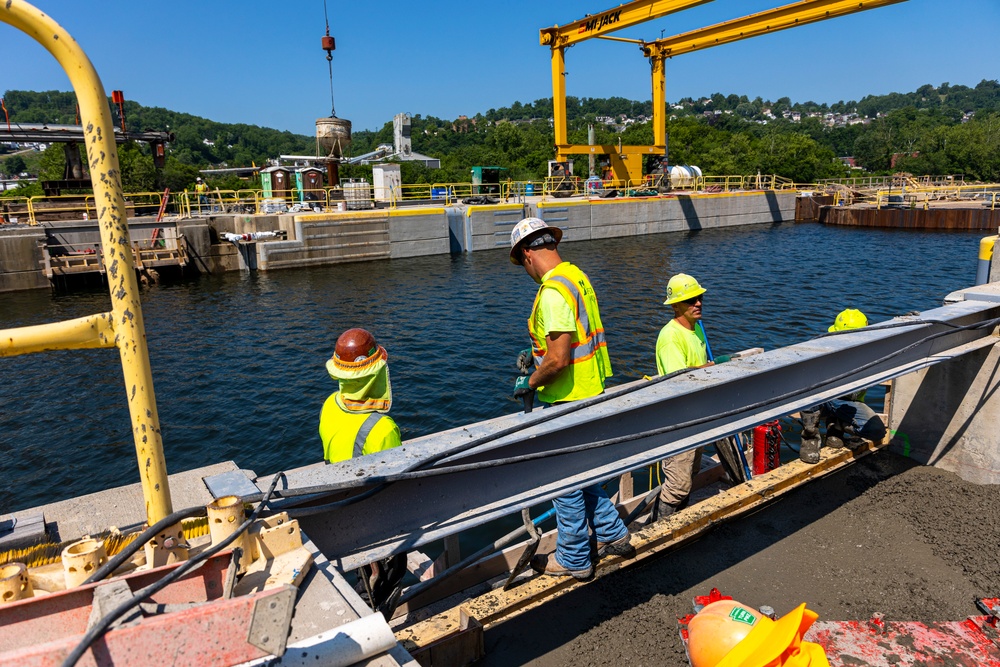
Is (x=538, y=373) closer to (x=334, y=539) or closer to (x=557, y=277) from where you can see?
(x=557, y=277)

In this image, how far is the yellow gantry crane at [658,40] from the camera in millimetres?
28516

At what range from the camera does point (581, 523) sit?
356cm

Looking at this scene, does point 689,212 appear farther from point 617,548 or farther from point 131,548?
point 131,548

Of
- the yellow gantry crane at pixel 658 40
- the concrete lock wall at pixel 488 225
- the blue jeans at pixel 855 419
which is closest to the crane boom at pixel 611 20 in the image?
the yellow gantry crane at pixel 658 40

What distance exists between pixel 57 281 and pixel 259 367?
532 inches

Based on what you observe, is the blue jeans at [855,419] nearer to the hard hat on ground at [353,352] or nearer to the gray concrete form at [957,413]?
the gray concrete form at [957,413]

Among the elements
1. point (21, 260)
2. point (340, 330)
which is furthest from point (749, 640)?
point (21, 260)

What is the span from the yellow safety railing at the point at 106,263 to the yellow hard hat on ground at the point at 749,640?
219 centimetres

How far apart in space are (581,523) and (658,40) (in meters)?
39.6

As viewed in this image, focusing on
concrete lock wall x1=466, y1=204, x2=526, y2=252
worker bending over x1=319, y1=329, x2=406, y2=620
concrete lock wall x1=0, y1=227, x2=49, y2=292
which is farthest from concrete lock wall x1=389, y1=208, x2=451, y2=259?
worker bending over x1=319, y1=329, x2=406, y2=620


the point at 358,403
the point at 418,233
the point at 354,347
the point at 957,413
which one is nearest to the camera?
the point at 354,347

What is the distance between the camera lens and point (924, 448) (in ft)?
17.4

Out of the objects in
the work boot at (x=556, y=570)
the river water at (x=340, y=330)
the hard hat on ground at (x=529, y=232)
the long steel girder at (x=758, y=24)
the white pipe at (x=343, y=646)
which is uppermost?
the long steel girder at (x=758, y=24)

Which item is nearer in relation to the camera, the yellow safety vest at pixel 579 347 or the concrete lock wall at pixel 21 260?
the yellow safety vest at pixel 579 347
